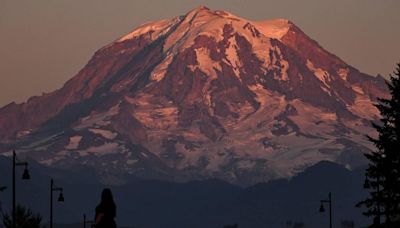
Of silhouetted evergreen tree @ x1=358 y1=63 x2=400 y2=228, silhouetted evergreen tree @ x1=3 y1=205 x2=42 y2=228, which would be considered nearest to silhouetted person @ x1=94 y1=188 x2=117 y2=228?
silhouetted evergreen tree @ x1=358 y1=63 x2=400 y2=228

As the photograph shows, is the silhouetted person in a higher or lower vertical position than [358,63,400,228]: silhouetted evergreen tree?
lower

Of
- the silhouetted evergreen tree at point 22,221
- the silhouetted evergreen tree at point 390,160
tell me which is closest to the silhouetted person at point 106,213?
the silhouetted evergreen tree at point 390,160

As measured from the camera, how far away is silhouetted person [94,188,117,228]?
60.4 meters

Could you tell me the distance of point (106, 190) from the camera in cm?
6109

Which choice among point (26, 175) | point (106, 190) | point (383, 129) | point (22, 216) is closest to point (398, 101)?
point (383, 129)

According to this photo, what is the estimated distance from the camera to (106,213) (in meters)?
60.7

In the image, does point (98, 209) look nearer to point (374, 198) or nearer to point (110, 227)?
point (110, 227)

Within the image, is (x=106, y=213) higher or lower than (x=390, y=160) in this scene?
lower

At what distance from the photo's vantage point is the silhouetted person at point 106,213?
60.4m

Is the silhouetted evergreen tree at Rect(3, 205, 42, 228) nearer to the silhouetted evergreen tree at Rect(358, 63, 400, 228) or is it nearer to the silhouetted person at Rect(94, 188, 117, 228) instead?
the silhouetted evergreen tree at Rect(358, 63, 400, 228)

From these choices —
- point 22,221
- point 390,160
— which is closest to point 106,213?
point 390,160

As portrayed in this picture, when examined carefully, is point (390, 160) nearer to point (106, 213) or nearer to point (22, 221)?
point (106, 213)

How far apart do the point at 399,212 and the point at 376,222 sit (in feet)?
12.4

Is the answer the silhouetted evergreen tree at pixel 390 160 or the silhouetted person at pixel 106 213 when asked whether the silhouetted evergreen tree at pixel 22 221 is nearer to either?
the silhouetted evergreen tree at pixel 390 160
